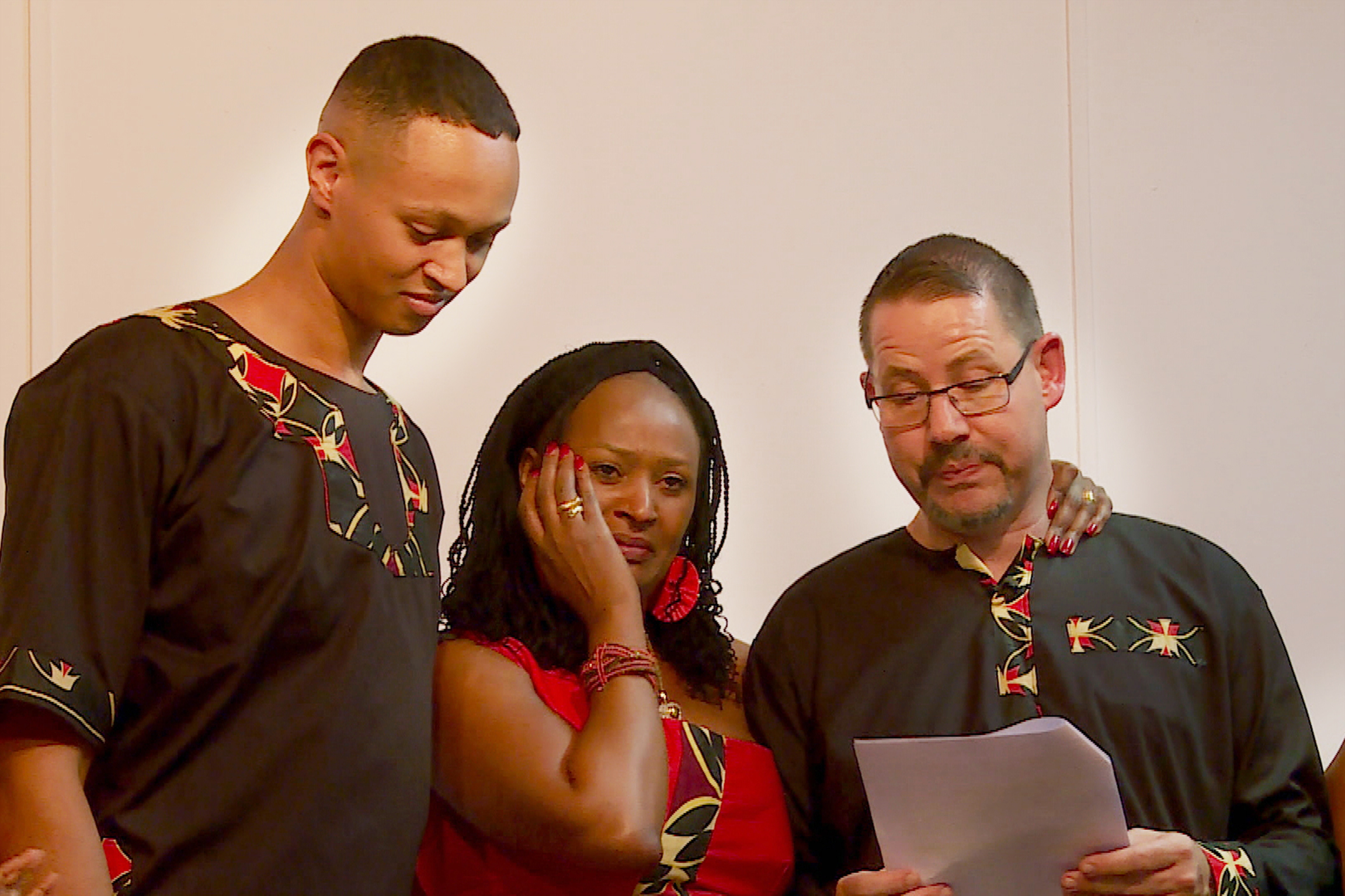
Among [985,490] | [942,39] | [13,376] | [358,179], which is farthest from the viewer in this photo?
[942,39]

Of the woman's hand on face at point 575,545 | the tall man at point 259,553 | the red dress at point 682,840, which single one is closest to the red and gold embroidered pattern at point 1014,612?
the red dress at point 682,840

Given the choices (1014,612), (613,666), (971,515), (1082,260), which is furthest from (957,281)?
(1082,260)

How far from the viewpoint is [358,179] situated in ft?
6.10

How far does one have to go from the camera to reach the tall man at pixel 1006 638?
2295 millimetres

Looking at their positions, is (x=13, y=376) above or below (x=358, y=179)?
below

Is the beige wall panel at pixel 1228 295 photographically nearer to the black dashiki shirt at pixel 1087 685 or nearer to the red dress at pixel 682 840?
the black dashiki shirt at pixel 1087 685

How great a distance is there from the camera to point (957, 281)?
7.95ft

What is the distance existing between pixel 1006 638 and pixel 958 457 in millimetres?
272

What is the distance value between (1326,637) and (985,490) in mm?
1683

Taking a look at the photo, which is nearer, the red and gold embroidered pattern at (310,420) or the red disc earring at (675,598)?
the red and gold embroidered pattern at (310,420)

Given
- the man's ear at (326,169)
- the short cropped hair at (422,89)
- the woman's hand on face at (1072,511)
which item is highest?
the short cropped hair at (422,89)

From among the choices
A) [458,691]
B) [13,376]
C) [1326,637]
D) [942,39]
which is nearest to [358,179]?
[458,691]

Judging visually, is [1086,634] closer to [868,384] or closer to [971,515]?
[971,515]

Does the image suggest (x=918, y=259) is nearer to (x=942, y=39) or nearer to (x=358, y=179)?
(x=358, y=179)
